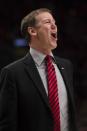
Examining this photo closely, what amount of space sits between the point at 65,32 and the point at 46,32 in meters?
6.20

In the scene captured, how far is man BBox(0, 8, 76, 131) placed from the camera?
2.80 meters

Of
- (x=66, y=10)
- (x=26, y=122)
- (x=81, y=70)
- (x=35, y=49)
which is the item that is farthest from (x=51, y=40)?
(x=66, y=10)

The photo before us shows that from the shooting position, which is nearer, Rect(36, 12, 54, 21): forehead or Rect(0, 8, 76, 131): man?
Rect(0, 8, 76, 131): man

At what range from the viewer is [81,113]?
795cm

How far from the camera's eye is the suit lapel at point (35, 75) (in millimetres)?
2822

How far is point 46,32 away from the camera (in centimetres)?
294

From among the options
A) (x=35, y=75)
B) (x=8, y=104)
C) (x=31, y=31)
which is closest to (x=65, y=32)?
(x=31, y=31)

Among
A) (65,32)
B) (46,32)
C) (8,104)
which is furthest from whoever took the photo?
(65,32)

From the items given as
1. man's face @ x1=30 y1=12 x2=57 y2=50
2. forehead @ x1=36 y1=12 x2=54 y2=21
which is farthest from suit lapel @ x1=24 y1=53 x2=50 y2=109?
forehead @ x1=36 y1=12 x2=54 y2=21

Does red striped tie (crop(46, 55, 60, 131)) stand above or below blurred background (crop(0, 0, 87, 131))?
above

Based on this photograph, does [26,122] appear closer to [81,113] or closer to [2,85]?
[2,85]

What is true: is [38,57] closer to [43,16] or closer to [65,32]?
[43,16]

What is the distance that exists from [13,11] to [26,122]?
Answer: 6898 mm

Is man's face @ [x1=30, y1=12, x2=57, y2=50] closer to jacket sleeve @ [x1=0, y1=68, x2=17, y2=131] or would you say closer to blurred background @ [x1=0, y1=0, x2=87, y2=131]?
jacket sleeve @ [x1=0, y1=68, x2=17, y2=131]
